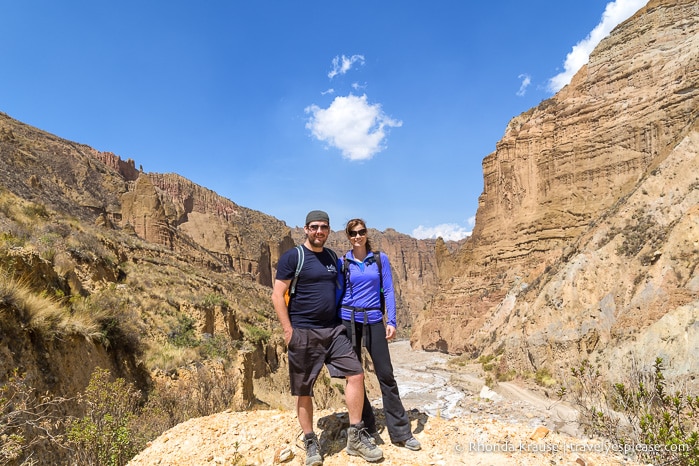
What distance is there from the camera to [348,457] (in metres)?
3.96

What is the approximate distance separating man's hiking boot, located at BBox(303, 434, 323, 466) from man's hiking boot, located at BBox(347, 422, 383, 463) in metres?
0.29

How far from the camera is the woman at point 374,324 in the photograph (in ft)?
13.6

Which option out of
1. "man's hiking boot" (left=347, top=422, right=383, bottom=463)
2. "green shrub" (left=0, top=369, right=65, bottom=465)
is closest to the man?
"man's hiking boot" (left=347, top=422, right=383, bottom=463)

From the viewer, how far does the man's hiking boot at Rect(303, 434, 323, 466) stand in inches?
150

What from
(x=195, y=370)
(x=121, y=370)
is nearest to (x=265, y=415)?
(x=121, y=370)

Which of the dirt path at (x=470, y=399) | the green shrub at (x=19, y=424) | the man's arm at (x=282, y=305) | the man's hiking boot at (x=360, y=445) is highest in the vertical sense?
the man's arm at (x=282, y=305)

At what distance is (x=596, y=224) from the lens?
29.2m

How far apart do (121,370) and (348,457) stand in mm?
6713

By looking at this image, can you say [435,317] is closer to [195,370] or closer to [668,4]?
[668,4]

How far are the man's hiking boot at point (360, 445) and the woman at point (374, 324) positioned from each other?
0.32 meters

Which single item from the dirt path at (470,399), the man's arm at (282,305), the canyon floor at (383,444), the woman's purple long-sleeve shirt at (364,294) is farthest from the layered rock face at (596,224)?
the man's arm at (282,305)

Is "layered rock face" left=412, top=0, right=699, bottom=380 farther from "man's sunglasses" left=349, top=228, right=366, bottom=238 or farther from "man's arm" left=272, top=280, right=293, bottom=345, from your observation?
"man's arm" left=272, top=280, right=293, bottom=345

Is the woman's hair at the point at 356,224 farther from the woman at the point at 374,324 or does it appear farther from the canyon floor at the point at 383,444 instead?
the canyon floor at the point at 383,444

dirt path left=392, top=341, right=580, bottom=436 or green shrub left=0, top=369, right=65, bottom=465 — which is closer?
green shrub left=0, top=369, right=65, bottom=465
